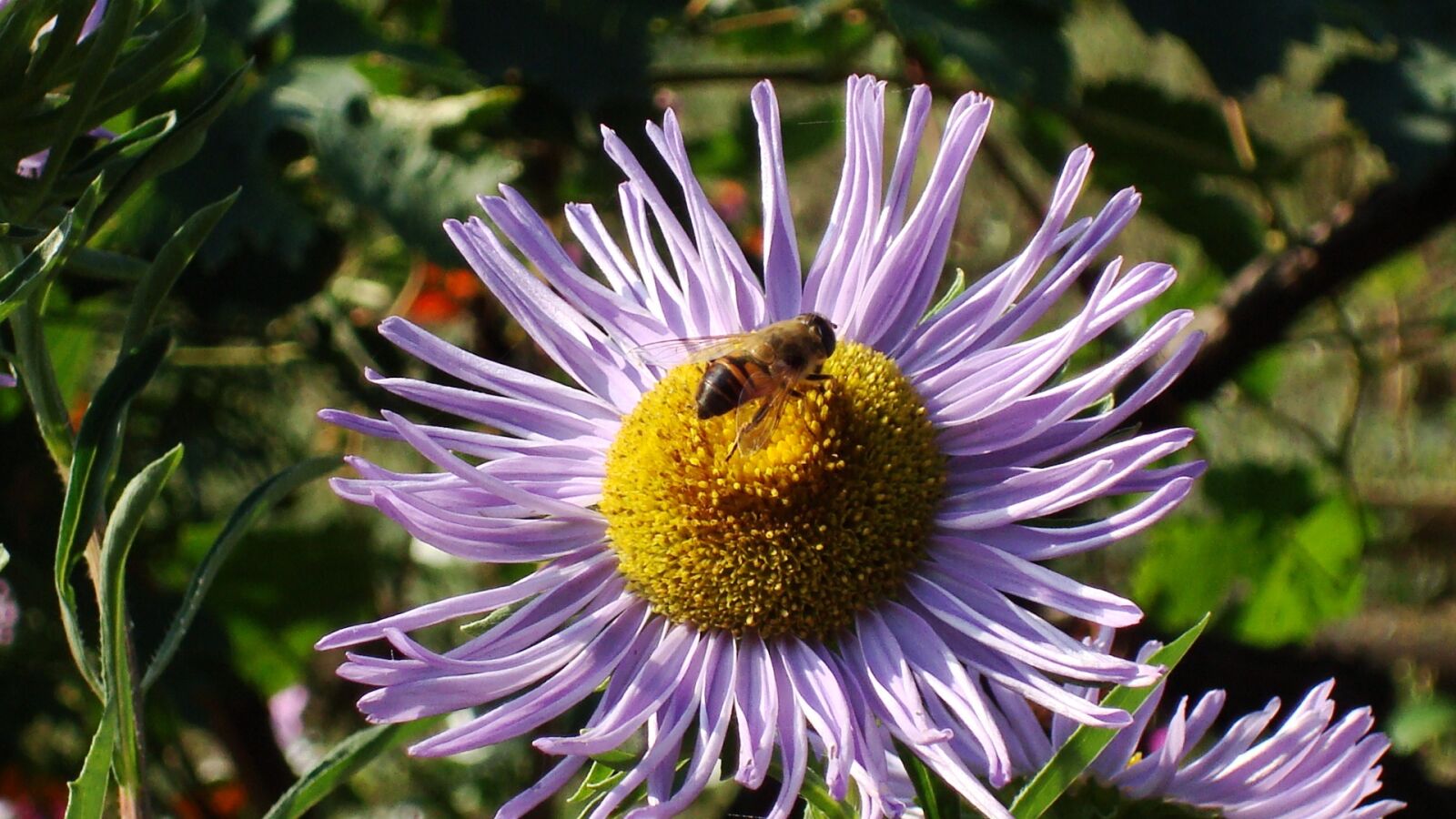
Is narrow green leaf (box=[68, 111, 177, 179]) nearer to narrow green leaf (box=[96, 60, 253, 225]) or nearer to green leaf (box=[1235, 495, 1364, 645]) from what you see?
narrow green leaf (box=[96, 60, 253, 225])

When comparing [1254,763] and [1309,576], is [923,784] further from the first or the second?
[1309,576]

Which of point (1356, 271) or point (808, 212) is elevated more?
point (1356, 271)

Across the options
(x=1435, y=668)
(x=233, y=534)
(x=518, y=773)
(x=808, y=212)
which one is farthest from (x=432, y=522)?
(x=808, y=212)

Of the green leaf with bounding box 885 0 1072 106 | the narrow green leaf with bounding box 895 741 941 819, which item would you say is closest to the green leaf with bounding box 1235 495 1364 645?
the green leaf with bounding box 885 0 1072 106

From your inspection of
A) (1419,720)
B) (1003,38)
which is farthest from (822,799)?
(1419,720)

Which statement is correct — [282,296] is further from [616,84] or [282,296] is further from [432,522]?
[432,522]
